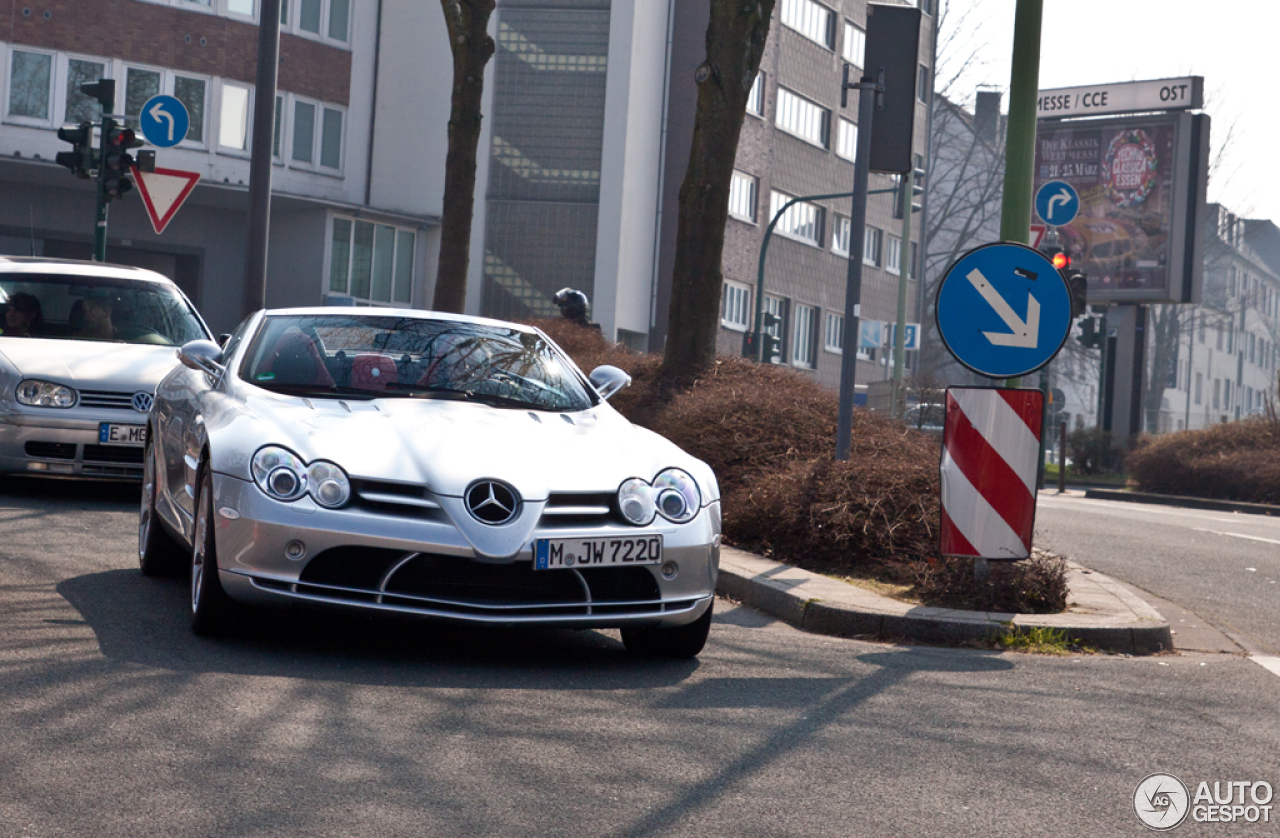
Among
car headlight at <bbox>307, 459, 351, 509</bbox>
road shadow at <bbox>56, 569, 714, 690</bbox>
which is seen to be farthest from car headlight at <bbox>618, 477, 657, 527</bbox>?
car headlight at <bbox>307, 459, 351, 509</bbox>

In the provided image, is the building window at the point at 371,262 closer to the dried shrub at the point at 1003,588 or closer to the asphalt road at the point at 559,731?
the dried shrub at the point at 1003,588

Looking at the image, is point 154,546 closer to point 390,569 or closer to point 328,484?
point 328,484

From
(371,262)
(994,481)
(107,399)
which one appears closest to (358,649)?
(994,481)

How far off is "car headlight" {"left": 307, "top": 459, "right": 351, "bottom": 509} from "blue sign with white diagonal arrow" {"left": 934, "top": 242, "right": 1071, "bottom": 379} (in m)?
3.51

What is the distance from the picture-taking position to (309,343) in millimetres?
7039

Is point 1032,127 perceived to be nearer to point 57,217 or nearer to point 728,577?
point 728,577

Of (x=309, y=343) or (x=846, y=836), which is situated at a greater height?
(x=309, y=343)

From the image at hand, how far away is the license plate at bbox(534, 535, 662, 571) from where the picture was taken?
564 centimetres

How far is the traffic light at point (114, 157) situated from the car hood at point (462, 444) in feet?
39.0

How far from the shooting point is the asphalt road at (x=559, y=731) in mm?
3895

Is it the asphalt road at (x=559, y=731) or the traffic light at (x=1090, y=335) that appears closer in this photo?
the asphalt road at (x=559, y=731)

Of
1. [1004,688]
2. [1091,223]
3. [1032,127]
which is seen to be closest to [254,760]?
[1004,688]

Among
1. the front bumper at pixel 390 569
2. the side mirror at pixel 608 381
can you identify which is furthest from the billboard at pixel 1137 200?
the front bumper at pixel 390 569

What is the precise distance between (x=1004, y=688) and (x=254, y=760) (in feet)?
10.2
